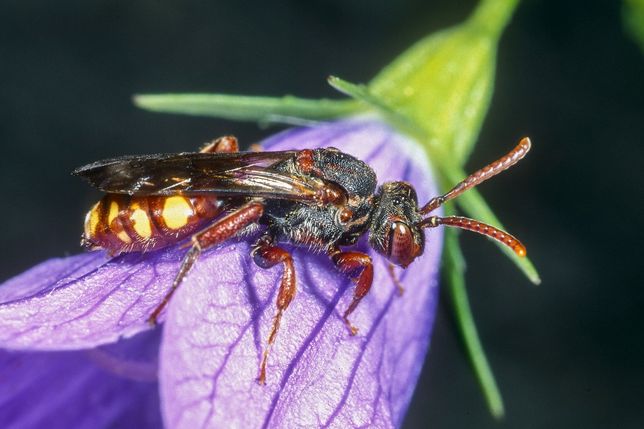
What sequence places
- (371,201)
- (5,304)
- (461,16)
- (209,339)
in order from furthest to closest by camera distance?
(461,16) → (371,201) → (5,304) → (209,339)

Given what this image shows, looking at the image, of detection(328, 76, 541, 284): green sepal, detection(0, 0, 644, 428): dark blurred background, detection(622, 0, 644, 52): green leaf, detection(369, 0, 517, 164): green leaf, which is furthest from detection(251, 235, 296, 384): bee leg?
detection(0, 0, 644, 428): dark blurred background

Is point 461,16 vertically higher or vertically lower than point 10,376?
higher

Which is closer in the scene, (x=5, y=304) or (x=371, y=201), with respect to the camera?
(x=5, y=304)

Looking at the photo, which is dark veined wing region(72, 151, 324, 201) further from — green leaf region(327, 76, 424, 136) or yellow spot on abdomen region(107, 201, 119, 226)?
green leaf region(327, 76, 424, 136)

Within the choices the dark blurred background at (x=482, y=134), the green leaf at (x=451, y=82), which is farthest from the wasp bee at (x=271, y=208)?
the dark blurred background at (x=482, y=134)

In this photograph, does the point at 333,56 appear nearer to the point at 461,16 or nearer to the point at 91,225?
the point at 461,16

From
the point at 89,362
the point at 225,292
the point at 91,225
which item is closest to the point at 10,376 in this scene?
the point at 89,362

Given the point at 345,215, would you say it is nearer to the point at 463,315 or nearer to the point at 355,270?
the point at 355,270

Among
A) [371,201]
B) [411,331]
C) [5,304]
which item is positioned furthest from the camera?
[411,331]
